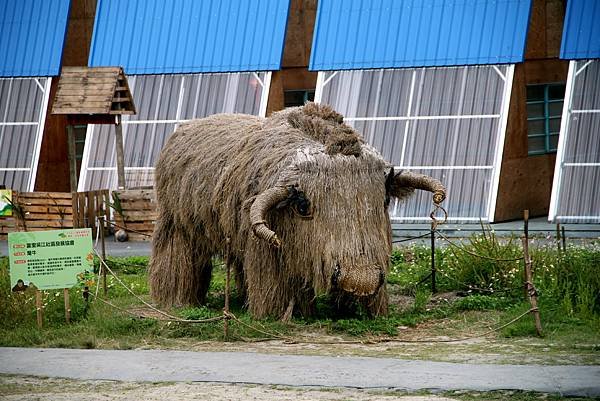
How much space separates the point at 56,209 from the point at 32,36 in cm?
564

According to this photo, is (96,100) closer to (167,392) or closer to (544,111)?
(544,111)

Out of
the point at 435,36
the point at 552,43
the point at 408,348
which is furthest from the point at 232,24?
the point at 408,348

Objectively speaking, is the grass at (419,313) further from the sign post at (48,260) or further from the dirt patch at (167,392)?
the dirt patch at (167,392)

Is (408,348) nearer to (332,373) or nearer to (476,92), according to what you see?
(332,373)

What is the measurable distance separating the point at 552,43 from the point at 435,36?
2.73 m

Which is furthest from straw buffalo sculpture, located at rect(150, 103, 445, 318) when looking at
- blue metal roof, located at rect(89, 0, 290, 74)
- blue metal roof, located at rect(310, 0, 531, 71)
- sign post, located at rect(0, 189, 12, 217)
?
blue metal roof, located at rect(89, 0, 290, 74)

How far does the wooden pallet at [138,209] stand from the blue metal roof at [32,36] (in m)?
4.75

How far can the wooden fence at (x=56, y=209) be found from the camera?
20750mm

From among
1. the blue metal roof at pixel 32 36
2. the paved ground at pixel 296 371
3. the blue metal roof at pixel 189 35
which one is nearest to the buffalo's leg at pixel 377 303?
the paved ground at pixel 296 371

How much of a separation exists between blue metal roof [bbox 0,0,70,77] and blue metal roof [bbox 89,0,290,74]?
815mm

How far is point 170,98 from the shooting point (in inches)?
910

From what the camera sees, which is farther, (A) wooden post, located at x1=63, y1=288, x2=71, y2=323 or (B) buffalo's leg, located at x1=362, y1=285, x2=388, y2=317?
(A) wooden post, located at x1=63, y1=288, x2=71, y2=323

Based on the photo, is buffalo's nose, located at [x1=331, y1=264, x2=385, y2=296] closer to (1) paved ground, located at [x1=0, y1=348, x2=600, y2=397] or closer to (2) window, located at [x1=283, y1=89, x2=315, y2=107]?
(1) paved ground, located at [x1=0, y1=348, x2=600, y2=397]

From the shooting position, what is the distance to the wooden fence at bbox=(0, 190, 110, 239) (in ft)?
68.1
